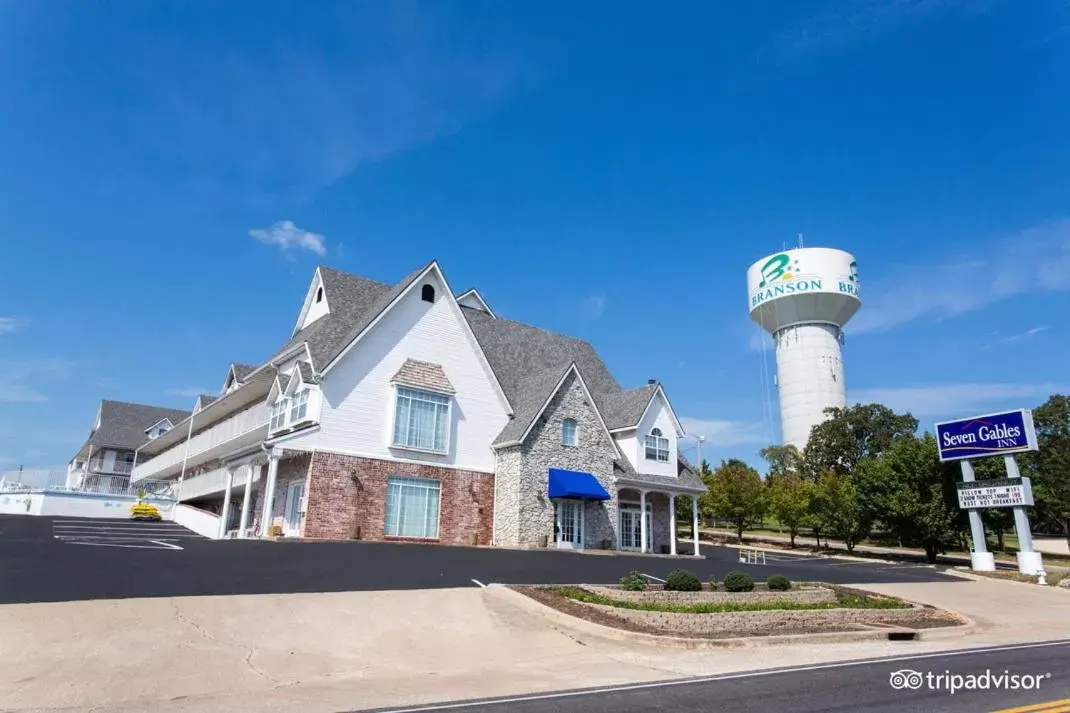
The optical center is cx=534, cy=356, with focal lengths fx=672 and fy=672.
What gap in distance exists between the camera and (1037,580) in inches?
1221

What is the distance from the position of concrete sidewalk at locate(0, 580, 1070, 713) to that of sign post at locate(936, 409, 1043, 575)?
22.2 m

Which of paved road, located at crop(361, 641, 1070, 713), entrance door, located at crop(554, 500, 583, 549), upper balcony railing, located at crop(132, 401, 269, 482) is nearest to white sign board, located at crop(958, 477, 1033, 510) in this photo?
entrance door, located at crop(554, 500, 583, 549)

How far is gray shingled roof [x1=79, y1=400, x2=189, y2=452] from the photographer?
7000cm

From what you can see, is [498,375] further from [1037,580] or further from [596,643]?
[1037,580]

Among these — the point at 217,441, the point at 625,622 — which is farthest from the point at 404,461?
the point at 625,622

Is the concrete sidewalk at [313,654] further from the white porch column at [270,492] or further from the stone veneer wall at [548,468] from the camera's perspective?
the stone veneer wall at [548,468]

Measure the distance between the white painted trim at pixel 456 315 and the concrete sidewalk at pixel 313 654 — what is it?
1462cm

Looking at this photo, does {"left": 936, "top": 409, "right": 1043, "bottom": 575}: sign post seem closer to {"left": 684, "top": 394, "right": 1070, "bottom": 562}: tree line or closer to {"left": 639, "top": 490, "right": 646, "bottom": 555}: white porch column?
{"left": 684, "top": 394, "right": 1070, "bottom": 562}: tree line

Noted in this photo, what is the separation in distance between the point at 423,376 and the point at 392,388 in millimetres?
1628

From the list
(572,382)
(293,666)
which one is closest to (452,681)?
(293,666)

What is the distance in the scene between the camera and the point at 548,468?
3125 centimetres

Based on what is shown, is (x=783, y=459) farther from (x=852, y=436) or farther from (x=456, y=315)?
(x=456, y=315)

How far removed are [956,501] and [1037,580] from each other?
32.6 ft
